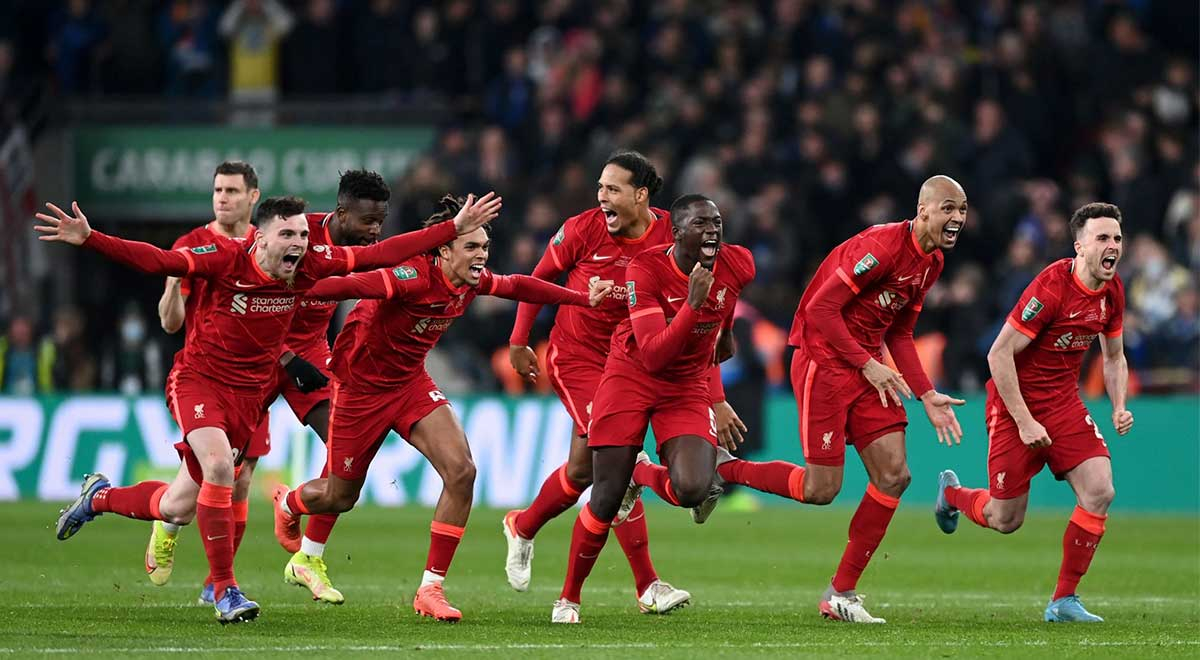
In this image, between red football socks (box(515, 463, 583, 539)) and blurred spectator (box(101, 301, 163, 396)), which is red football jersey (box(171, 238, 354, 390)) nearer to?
red football socks (box(515, 463, 583, 539))

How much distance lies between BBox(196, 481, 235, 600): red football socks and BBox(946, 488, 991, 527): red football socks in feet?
13.3

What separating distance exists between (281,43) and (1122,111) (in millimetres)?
10083

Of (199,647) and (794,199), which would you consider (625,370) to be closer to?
(199,647)

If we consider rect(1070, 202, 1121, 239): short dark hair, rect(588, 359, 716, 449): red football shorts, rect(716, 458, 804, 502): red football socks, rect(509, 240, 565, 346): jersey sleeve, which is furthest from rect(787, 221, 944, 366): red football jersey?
rect(509, 240, 565, 346): jersey sleeve

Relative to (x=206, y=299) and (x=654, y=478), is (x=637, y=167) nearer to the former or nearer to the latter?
(x=654, y=478)

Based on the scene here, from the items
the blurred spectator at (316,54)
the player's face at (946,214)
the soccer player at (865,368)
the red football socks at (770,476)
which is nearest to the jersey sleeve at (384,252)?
the soccer player at (865,368)

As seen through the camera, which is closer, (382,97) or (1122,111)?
(1122,111)

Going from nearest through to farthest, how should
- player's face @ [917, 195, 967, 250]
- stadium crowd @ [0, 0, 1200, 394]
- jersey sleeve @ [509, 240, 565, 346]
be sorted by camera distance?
player's face @ [917, 195, 967, 250] → jersey sleeve @ [509, 240, 565, 346] → stadium crowd @ [0, 0, 1200, 394]

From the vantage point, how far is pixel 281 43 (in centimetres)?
2408

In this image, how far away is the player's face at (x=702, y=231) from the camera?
9.43 meters

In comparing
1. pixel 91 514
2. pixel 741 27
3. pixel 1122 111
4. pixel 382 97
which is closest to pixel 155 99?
pixel 382 97

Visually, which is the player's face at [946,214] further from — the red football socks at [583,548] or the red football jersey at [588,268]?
the red football socks at [583,548]

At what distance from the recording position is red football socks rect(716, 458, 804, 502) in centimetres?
1052

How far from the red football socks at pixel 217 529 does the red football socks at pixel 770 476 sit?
8.93ft
